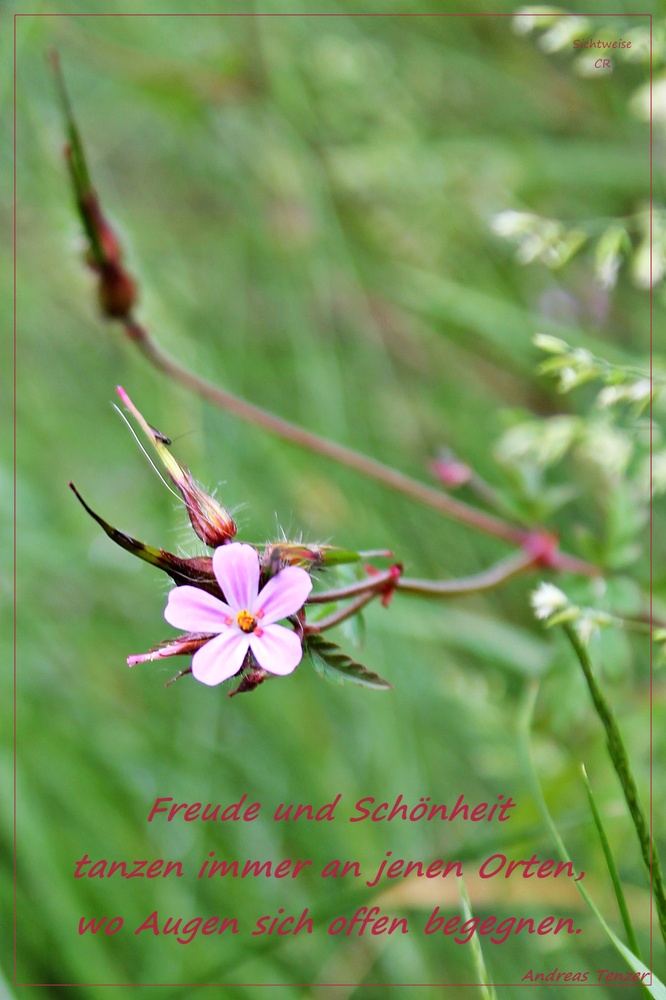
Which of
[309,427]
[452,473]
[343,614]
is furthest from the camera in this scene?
[309,427]

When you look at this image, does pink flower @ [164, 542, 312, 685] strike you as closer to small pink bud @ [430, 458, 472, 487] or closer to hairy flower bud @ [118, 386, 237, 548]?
hairy flower bud @ [118, 386, 237, 548]

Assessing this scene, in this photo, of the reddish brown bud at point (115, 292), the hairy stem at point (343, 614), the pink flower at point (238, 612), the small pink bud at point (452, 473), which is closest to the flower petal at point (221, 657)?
the pink flower at point (238, 612)

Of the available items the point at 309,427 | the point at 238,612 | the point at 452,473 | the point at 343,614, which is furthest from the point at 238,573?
the point at 309,427

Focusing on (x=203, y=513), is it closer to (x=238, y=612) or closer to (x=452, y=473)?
(x=238, y=612)

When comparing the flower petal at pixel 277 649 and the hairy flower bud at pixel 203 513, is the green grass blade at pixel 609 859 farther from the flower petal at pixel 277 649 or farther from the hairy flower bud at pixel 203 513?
the hairy flower bud at pixel 203 513

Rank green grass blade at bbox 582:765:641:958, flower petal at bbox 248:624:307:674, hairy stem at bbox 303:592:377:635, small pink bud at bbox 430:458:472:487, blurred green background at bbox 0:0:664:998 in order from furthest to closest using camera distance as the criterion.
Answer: blurred green background at bbox 0:0:664:998
small pink bud at bbox 430:458:472:487
hairy stem at bbox 303:592:377:635
green grass blade at bbox 582:765:641:958
flower petal at bbox 248:624:307:674

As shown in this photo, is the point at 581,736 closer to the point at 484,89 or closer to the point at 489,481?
the point at 489,481

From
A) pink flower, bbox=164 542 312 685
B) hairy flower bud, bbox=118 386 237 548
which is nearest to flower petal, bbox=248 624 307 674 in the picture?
pink flower, bbox=164 542 312 685
